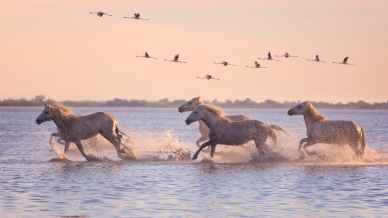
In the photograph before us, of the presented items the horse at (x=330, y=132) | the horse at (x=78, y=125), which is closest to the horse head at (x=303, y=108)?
the horse at (x=330, y=132)

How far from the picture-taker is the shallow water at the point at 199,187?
19969mm

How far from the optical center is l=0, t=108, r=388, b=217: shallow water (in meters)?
20.0

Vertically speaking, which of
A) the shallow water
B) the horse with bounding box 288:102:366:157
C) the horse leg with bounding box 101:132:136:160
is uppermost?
the horse with bounding box 288:102:366:157

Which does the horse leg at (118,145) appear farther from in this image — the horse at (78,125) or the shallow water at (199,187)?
the shallow water at (199,187)

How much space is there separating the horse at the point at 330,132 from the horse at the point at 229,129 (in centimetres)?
124

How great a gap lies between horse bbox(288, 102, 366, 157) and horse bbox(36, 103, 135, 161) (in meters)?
5.69

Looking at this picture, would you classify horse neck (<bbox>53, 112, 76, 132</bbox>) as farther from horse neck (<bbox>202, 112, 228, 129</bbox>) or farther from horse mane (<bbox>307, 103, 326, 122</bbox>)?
horse mane (<bbox>307, 103, 326, 122</bbox>)

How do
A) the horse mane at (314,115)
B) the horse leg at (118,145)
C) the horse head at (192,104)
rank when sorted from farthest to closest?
the horse head at (192,104), the horse mane at (314,115), the horse leg at (118,145)

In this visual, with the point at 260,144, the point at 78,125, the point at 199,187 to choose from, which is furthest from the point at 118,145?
the point at 199,187

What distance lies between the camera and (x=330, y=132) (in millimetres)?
32500

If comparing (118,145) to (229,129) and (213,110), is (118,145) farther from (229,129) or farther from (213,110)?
(229,129)

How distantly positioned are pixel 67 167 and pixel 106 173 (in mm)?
2367

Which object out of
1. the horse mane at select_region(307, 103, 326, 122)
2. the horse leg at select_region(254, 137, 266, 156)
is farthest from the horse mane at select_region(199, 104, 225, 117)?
the horse mane at select_region(307, 103, 326, 122)

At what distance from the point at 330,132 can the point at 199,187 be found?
910 centimetres
